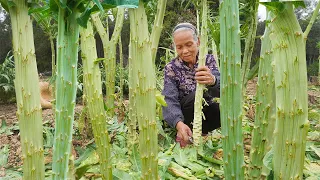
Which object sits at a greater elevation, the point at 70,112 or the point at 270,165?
the point at 70,112

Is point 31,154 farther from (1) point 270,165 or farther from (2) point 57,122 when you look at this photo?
(1) point 270,165

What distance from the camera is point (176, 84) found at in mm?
2746

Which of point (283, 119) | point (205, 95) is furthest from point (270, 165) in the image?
point (205, 95)

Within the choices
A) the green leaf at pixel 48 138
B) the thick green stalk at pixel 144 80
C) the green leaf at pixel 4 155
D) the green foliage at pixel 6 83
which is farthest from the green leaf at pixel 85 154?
the green foliage at pixel 6 83

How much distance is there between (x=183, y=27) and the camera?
2367 mm

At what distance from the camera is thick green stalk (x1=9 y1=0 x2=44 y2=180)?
0.85 meters

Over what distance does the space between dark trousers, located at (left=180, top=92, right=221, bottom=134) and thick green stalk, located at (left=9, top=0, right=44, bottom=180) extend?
1897 mm

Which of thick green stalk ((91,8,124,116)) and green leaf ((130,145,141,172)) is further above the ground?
thick green stalk ((91,8,124,116))

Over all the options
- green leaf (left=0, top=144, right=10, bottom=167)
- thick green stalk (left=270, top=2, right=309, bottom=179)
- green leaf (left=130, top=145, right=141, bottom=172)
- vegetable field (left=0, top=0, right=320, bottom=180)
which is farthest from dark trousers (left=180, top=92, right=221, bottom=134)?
thick green stalk (left=270, top=2, right=309, bottom=179)

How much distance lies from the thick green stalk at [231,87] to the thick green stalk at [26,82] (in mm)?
604

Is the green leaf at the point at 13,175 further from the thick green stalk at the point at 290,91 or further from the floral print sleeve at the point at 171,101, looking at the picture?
the thick green stalk at the point at 290,91

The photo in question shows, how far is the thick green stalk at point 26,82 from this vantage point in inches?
33.6

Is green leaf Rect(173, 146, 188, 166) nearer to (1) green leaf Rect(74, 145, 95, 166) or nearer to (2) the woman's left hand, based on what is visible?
(2) the woman's left hand

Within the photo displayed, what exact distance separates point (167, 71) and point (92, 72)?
131 cm
